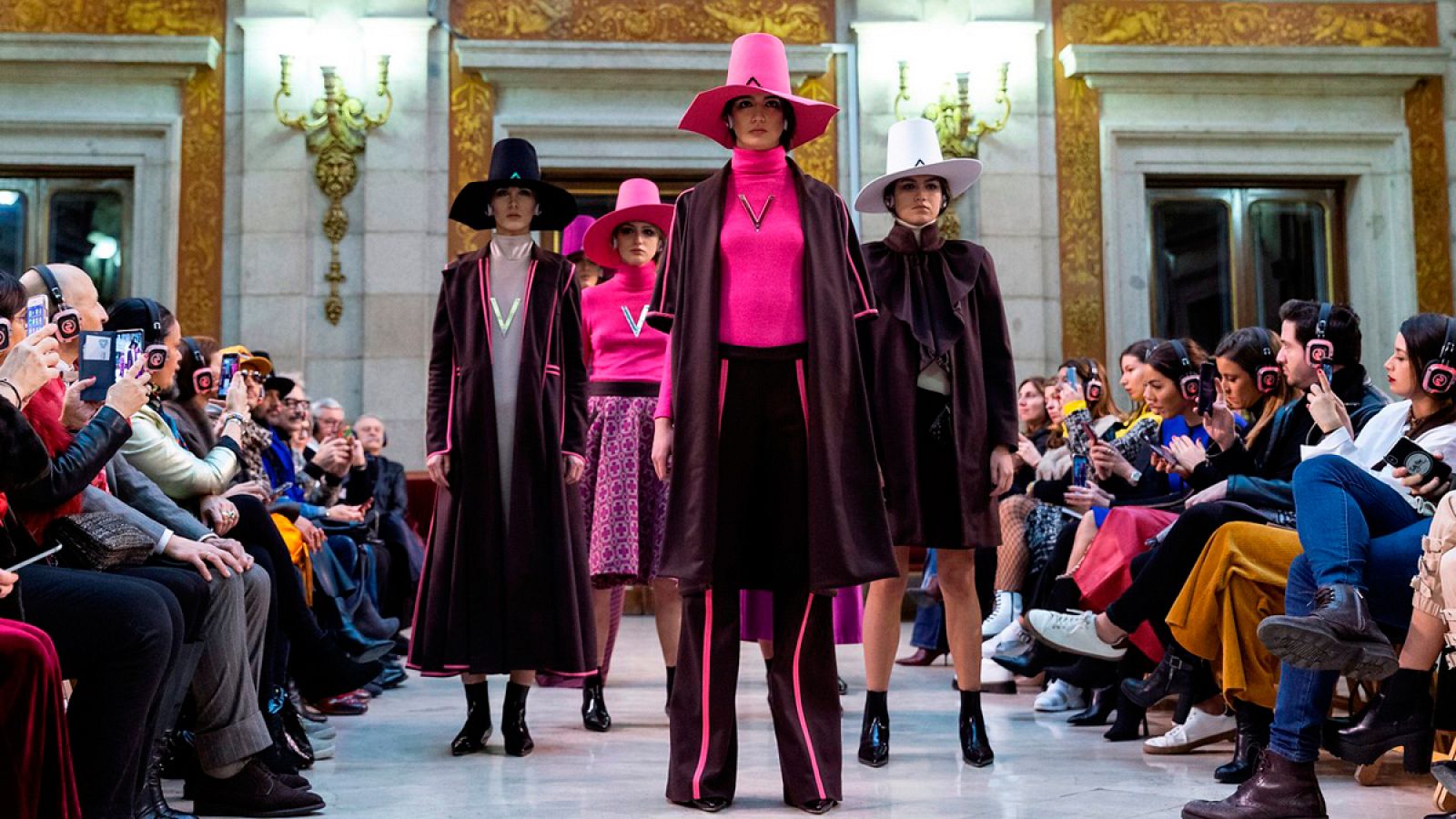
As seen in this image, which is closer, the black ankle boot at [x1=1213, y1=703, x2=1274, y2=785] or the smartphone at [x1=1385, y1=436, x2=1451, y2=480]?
the smartphone at [x1=1385, y1=436, x2=1451, y2=480]

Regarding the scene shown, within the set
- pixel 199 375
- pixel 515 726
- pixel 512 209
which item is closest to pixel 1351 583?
pixel 515 726

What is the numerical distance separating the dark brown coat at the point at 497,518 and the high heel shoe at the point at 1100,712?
1.56 metres

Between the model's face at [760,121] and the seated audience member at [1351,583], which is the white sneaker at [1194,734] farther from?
the model's face at [760,121]

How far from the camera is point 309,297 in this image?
9039mm

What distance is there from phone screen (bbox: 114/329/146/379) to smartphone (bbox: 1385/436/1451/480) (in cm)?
269

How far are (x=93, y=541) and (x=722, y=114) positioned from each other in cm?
174

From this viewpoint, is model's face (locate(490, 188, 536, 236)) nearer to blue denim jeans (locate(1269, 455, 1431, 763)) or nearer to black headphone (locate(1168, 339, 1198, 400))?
black headphone (locate(1168, 339, 1198, 400))

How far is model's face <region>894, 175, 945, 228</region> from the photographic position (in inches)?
168

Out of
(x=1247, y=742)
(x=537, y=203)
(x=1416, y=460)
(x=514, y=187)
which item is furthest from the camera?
(x=537, y=203)

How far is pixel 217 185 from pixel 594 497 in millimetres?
4997

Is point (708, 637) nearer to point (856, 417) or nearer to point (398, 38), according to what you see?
point (856, 417)

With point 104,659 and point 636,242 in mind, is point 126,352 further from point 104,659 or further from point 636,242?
point 636,242

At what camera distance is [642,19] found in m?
9.29

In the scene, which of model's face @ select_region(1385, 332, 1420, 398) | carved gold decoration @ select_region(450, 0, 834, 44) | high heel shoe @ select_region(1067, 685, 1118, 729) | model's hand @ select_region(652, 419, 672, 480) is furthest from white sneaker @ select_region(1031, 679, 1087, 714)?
carved gold decoration @ select_region(450, 0, 834, 44)
